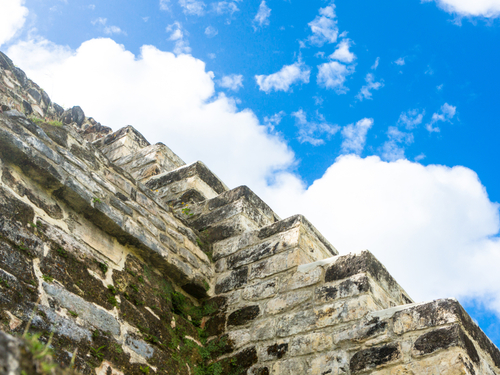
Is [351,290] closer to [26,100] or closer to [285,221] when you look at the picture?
[285,221]

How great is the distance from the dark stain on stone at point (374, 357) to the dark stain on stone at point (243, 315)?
921mm

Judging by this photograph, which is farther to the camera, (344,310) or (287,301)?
(287,301)

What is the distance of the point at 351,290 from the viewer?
11.0ft

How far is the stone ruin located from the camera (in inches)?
105

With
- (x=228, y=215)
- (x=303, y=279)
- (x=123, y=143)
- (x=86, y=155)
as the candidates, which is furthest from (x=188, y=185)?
(x=123, y=143)

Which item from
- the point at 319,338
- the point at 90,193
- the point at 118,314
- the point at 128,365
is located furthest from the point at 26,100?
the point at 319,338

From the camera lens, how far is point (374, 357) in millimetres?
2992

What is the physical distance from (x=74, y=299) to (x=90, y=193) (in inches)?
30.7

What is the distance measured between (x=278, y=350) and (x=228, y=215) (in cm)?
149

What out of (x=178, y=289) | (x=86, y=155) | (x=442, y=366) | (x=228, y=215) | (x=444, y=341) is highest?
(x=228, y=215)

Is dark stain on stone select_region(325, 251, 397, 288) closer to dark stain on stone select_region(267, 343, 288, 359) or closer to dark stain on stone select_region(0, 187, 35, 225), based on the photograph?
dark stain on stone select_region(267, 343, 288, 359)

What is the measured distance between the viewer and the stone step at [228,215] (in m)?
4.42

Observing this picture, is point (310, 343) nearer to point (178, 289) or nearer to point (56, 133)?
point (178, 289)

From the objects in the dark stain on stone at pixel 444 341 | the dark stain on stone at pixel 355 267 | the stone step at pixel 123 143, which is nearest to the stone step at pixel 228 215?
the dark stain on stone at pixel 355 267
